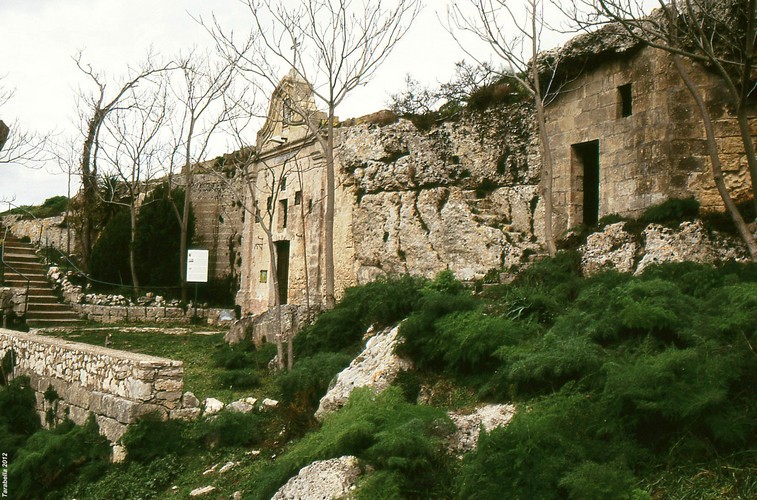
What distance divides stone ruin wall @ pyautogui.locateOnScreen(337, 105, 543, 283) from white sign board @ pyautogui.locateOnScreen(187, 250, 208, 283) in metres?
5.19

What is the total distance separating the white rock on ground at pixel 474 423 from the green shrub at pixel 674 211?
18.7 feet

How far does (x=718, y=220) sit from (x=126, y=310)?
15942 mm

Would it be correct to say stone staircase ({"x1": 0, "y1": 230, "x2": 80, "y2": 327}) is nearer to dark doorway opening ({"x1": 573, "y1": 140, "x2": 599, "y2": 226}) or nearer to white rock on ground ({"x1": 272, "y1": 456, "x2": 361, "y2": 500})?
dark doorway opening ({"x1": 573, "y1": 140, "x2": 599, "y2": 226})

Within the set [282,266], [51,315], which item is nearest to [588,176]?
[282,266]

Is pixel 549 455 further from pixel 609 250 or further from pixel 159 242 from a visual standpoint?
pixel 159 242

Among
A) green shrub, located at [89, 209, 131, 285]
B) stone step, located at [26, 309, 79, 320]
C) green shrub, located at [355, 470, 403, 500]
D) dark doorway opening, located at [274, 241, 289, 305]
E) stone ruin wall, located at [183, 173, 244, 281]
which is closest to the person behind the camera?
green shrub, located at [355, 470, 403, 500]

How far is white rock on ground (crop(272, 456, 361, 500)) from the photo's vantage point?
5762 millimetres

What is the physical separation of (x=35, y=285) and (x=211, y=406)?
551 inches

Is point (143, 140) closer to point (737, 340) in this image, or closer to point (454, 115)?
point (454, 115)

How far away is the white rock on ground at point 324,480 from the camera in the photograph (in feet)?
18.9

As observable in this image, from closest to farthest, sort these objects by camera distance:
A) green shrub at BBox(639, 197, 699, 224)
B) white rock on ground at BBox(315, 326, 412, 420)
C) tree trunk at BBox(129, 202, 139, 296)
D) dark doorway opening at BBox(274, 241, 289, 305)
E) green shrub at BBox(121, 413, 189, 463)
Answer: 1. white rock on ground at BBox(315, 326, 412, 420)
2. green shrub at BBox(121, 413, 189, 463)
3. green shrub at BBox(639, 197, 699, 224)
4. dark doorway opening at BBox(274, 241, 289, 305)
5. tree trunk at BBox(129, 202, 139, 296)

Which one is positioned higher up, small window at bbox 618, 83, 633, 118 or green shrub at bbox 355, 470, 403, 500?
small window at bbox 618, 83, 633, 118

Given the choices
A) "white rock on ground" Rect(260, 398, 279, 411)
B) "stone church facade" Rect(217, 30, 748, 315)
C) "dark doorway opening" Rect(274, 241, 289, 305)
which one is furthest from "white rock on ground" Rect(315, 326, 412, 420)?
"dark doorway opening" Rect(274, 241, 289, 305)

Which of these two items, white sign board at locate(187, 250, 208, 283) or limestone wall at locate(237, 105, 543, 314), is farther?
white sign board at locate(187, 250, 208, 283)
